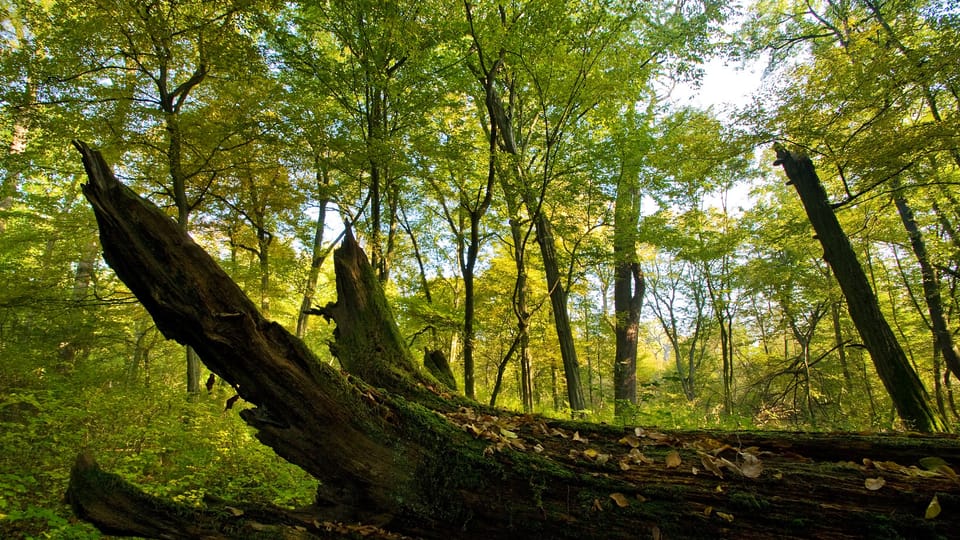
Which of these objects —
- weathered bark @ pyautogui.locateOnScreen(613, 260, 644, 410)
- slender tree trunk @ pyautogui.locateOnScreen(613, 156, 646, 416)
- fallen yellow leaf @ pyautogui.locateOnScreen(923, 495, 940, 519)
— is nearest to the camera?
fallen yellow leaf @ pyautogui.locateOnScreen(923, 495, 940, 519)

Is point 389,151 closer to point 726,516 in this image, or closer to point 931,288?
point 726,516

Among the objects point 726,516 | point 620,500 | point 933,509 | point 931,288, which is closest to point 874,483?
point 933,509

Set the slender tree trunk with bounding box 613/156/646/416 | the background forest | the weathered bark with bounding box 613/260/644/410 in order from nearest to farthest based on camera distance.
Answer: the background forest, the slender tree trunk with bounding box 613/156/646/416, the weathered bark with bounding box 613/260/644/410

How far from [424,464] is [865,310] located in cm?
759

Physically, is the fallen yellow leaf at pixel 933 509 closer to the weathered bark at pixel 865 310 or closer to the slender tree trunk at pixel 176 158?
the weathered bark at pixel 865 310

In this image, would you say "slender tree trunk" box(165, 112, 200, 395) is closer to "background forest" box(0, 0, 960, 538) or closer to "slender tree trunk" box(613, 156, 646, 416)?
"background forest" box(0, 0, 960, 538)

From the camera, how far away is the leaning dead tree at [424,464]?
1603 mm

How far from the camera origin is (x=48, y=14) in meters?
6.34

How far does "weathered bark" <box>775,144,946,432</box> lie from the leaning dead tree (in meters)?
5.40

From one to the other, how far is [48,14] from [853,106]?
12795mm

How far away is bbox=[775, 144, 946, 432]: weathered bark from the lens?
18.1 feet

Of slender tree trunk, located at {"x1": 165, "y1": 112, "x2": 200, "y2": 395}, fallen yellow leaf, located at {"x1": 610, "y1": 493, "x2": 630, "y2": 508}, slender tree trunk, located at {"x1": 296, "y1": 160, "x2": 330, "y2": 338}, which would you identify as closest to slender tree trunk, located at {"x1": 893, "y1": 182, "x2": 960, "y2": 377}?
fallen yellow leaf, located at {"x1": 610, "y1": 493, "x2": 630, "y2": 508}

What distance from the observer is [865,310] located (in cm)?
620

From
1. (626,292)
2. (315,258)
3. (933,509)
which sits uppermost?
(315,258)
